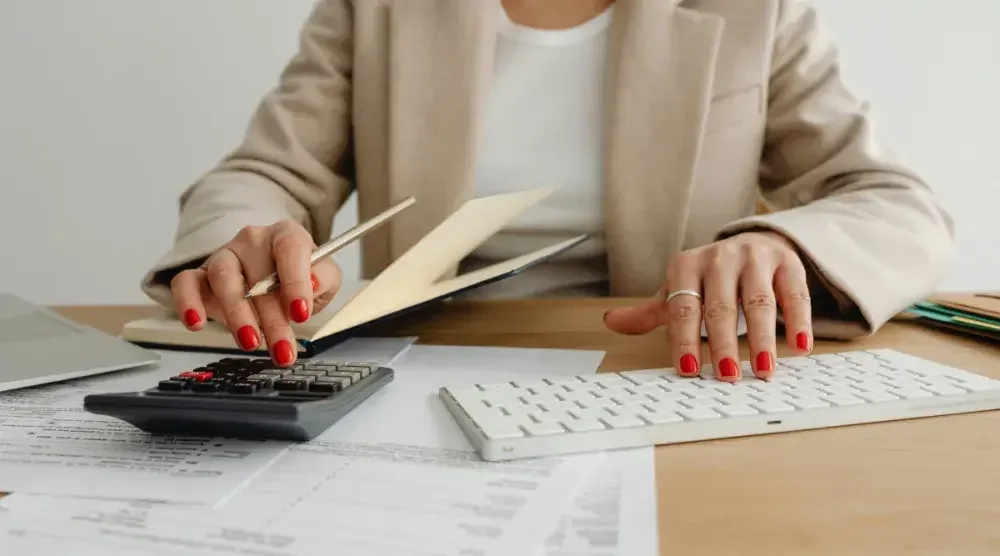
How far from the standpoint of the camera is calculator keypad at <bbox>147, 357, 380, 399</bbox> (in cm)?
32

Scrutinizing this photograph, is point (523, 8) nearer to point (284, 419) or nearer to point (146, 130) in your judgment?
point (284, 419)

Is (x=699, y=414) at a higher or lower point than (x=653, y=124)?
lower

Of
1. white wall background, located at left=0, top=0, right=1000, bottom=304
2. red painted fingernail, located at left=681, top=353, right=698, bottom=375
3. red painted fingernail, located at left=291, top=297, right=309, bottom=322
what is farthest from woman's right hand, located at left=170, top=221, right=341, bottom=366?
white wall background, located at left=0, top=0, right=1000, bottom=304

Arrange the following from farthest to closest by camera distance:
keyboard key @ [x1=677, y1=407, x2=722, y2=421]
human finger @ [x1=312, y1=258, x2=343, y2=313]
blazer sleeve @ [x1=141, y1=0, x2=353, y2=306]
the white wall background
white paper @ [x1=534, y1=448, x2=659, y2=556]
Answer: the white wall background, blazer sleeve @ [x1=141, y1=0, x2=353, y2=306], human finger @ [x1=312, y1=258, x2=343, y2=313], keyboard key @ [x1=677, y1=407, x2=722, y2=421], white paper @ [x1=534, y1=448, x2=659, y2=556]

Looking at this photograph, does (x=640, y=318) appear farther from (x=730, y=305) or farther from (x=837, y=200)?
(x=837, y=200)

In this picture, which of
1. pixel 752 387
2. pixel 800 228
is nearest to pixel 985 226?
pixel 800 228

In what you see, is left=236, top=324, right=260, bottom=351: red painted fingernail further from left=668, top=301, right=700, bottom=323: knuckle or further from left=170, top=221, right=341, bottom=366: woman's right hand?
left=668, top=301, right=700, bottom=323: knuckle

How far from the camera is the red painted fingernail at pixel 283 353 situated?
403 mm

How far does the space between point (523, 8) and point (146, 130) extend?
2.89 ft

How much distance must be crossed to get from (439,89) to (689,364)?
20.5 inches

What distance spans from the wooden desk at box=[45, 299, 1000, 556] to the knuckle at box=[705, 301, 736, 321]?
106mm

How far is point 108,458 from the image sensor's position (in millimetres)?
299

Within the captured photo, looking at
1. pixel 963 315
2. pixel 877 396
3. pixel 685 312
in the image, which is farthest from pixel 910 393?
pixel 963 315

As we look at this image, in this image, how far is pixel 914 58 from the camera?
4.39 ft
